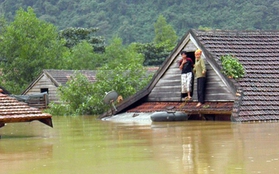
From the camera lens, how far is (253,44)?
72.4ft

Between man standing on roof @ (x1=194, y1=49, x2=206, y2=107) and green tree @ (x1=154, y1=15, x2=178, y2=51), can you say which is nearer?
man standing on roof @ (x1=194, y1=49, x2=206, y2=107)

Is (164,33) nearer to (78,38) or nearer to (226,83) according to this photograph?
(78,38)

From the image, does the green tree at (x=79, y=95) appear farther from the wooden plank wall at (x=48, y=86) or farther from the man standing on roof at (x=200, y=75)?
the wooden plank wall at (x=48, y=86)

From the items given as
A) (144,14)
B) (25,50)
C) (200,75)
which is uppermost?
(144,14)

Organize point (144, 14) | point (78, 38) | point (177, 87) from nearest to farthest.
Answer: point (177, 87) → point (78, 38) → point (144, 14)

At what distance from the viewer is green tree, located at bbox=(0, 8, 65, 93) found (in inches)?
1677

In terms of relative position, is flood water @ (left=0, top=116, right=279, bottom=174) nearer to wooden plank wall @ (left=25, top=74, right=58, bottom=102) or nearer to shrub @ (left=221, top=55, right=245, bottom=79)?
shrub @ (left=221, top=55, right=245, bottom=79)

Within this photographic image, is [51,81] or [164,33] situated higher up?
[164,33]

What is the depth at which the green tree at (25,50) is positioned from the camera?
42.6 m

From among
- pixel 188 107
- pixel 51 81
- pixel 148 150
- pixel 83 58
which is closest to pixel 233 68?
pixel 188 107

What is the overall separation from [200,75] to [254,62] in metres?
1.57

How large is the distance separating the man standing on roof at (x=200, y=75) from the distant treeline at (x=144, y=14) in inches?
A: 2555

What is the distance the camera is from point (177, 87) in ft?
75.0

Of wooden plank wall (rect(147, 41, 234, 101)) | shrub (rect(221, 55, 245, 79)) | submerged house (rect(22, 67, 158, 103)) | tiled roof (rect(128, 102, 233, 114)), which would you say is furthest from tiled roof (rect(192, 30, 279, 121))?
submerged house (rect(22, 67, 158, 103))
